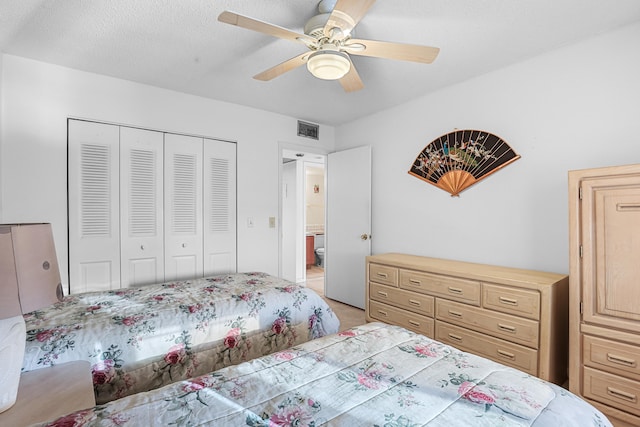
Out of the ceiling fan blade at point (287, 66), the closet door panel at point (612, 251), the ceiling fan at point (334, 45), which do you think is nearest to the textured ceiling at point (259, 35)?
the ceiling fan at point (334, 45)

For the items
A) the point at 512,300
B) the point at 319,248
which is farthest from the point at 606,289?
the point at 319,248

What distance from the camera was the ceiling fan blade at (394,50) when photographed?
172cm

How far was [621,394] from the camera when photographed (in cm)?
174

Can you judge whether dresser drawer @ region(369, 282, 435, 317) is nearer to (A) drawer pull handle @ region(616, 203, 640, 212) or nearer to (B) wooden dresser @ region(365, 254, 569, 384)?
(B) wooden dresser @ region(365, 254, 569, 384)

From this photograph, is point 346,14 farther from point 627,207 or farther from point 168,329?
point 168,329

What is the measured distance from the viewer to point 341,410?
0.93 m

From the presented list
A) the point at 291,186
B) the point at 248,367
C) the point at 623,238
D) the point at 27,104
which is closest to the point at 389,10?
the point at 623,238

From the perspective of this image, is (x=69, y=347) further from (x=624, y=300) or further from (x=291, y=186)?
(x=291, y=186)

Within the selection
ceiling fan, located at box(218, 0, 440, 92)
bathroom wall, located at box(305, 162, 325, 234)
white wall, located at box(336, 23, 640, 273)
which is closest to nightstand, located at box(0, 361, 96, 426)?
ceiling fan, located at box(218, 0, 440, 92)

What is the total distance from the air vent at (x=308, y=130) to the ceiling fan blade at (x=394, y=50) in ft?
7.35

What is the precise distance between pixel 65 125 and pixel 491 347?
3.80 m

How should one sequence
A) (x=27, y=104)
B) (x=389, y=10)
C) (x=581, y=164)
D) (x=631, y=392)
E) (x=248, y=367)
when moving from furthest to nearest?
(x=27, y=104) < (x=581, y=164) < (x=389, y=10) < (x=631, y=392) < (x=248, y=367)

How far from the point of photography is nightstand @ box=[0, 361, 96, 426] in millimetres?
975

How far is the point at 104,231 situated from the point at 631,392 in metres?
3.86
